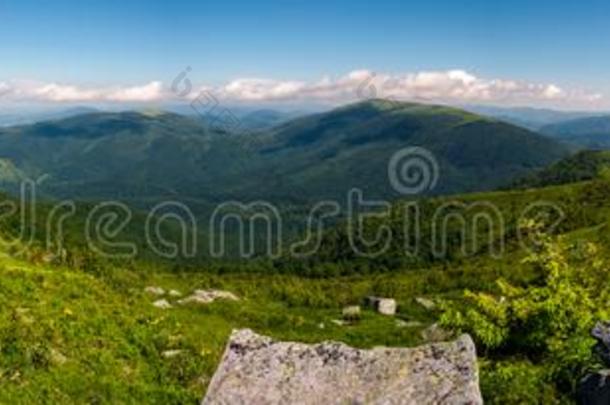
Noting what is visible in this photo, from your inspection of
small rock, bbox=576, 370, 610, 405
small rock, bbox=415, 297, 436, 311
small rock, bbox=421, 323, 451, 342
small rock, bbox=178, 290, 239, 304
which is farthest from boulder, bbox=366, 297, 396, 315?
small rock, bbox=576, 370, 610, 405

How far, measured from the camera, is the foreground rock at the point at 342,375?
13.5 metres

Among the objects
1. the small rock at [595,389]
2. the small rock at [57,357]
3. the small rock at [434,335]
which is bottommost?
the small rock at [434,335]

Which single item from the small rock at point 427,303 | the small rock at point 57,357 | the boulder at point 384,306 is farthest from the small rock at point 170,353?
the small rock at point 427,303

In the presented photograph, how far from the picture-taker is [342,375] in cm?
1432

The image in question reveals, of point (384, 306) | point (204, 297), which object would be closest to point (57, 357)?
point (204, 297)

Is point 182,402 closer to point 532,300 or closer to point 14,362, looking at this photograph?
point 14,362

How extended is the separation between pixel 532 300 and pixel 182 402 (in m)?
10.8

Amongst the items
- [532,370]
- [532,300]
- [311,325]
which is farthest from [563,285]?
[311,325]

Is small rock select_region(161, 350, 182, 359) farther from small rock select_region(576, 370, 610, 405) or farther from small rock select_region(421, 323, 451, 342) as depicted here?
small rock select_region(421, 323, 451, 342)

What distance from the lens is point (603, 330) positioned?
53.4 feet

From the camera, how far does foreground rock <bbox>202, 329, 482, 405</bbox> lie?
1352 centimetres

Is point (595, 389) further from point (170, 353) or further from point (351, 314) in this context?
point (351, 314)

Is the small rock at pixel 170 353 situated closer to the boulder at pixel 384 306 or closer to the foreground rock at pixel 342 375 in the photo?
the foreground rock at pixel 342 375

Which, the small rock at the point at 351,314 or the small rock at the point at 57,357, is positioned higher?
the small rock at the point at 57,357
